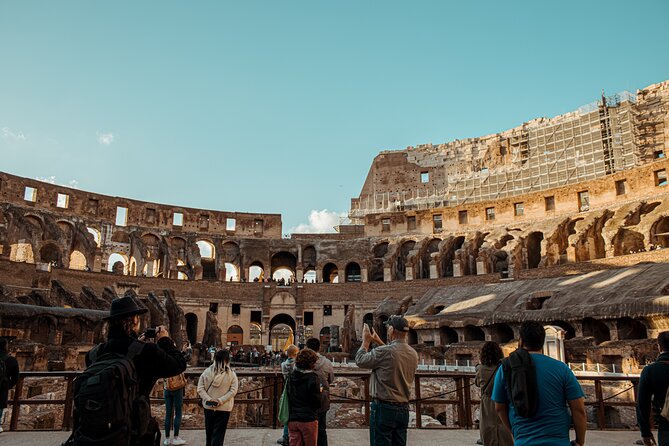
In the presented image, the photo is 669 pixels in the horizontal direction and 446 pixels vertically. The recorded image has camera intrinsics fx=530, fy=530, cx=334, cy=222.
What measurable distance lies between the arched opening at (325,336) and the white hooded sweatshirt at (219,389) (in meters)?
35.5

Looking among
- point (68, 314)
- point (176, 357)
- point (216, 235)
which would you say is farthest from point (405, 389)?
point (216, 235)

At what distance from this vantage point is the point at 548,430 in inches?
154

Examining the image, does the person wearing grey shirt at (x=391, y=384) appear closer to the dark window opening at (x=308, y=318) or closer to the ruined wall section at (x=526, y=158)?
the dark window opening at (x=308, y=318)

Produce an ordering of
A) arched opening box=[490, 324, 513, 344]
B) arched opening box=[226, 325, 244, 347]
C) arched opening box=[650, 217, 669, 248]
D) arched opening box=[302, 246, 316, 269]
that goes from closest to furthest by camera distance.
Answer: arched opening box=[490, 324, 513, 344], arched opening box=[650, 217, 669, 248], arched opening box=[226, 325, 244, 347], arched opening box=[302, 246, 316, 269]

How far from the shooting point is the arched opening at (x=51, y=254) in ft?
135

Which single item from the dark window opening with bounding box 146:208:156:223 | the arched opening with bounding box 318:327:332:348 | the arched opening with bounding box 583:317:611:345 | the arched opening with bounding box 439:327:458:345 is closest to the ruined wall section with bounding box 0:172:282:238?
the dark window opening with bounding box 146:208:156:223

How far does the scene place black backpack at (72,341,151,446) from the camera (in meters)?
3.53

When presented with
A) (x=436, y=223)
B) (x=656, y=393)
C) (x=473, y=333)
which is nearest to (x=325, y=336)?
(x=436, y=223)

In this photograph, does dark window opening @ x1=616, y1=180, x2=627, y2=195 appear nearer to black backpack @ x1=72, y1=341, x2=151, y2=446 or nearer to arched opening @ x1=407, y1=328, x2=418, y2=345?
arched opening @ x1=407, y1=328, x2=418, y2=345

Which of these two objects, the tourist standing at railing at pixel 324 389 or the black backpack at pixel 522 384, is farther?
the tourist standing at railing at pixel 324 389

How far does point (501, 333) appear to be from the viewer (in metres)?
28.6

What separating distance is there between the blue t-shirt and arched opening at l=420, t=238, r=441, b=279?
43.5 metres

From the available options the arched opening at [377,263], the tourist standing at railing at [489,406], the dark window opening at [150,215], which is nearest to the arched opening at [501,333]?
the arched opening at [377,263]

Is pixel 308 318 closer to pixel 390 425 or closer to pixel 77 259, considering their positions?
pixel 77 259
